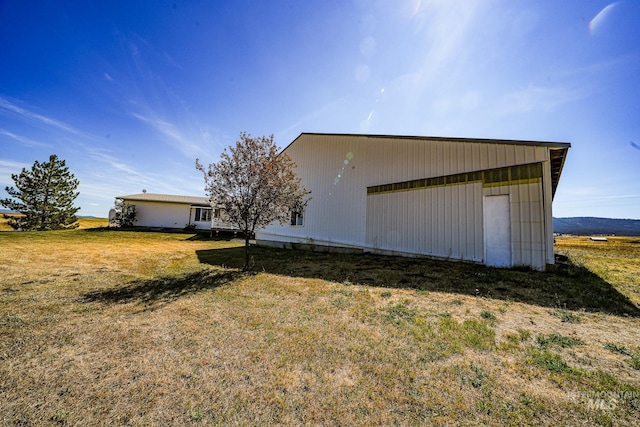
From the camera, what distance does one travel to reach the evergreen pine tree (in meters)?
25.3

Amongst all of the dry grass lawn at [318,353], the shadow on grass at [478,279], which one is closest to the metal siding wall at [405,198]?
the shadow on grass at [478,279]

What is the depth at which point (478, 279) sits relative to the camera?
7500mm

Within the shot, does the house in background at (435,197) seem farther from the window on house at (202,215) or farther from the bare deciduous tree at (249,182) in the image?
the window on house at (202,215)

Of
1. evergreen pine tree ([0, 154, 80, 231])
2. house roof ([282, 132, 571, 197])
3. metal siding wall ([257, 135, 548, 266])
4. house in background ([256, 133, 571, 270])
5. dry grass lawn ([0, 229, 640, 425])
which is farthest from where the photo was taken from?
evergreen pine tree ([0, 154, 80, 231])

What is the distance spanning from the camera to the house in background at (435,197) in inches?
331

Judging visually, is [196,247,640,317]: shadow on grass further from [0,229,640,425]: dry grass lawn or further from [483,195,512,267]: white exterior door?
[483,195,512,267]: white exterior door

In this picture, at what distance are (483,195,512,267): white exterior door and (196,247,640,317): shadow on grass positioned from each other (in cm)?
52

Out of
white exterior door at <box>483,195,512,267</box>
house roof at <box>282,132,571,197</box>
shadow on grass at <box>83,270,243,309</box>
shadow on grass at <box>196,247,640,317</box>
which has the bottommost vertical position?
shadow on grass at <box>83,270,243,309</box>

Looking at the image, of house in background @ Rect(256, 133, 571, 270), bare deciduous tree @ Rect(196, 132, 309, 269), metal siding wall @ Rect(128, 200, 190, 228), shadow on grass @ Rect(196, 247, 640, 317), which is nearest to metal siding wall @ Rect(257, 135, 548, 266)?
house in background @ Rect(256, 133, 571, 270)

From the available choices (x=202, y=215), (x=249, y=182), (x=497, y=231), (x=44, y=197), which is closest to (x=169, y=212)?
(x=202, y=215)

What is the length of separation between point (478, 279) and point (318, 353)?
6251mm

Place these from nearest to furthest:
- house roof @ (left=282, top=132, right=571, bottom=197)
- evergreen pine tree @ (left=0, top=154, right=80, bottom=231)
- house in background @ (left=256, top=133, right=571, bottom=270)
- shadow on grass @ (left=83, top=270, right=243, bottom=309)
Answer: shadow on grass @ (left=83, top=270, right=243, bottom=309) → house roof @ (left=282, top=132, right=571, bottom=197) → house in background @ (left=256, top=133, right=571, bottom=270) → evergreen pine tree @ (left=0, top=154, right=80, bottom=231)

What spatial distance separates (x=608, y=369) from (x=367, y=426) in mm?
3241

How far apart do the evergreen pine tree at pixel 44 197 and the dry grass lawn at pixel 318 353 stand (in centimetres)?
2814
